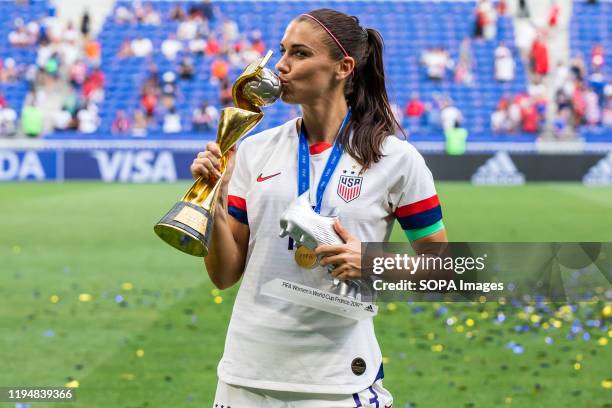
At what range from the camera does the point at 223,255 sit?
3287 mm

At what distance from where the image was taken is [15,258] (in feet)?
43.5

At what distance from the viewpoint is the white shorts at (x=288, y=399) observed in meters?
3.19

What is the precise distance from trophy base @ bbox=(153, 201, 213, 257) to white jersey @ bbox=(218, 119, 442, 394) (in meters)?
0.34

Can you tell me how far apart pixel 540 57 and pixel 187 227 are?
31.5 metres

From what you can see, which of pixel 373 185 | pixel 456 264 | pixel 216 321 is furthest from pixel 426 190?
pixel 216 321

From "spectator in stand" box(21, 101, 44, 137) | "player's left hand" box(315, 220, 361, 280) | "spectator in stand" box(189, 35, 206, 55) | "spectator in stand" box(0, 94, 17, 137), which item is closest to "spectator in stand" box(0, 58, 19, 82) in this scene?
"spectator in stand" box(0, 94, 17, 137)

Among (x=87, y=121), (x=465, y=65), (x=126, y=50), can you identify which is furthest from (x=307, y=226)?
(x=126, y=50)

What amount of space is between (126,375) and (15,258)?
20.7ft

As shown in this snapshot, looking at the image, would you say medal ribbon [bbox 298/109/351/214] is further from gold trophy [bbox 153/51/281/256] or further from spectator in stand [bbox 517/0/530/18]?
spectator in stand [bbox 517/0/530/18]

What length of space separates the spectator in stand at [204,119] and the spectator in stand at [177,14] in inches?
268

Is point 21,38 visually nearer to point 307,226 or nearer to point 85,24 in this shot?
point 85,24

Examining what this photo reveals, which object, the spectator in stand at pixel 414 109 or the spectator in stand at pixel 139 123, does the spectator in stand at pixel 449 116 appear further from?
the spectator in stand at pixel 139 123

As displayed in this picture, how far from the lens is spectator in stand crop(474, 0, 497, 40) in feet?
115

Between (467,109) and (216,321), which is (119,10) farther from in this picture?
(216,321)
